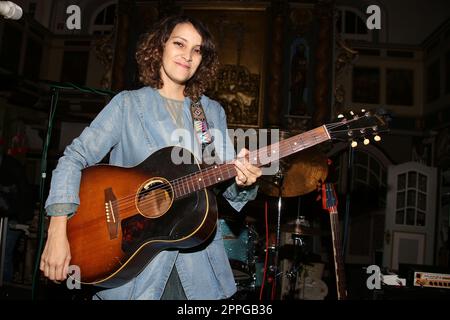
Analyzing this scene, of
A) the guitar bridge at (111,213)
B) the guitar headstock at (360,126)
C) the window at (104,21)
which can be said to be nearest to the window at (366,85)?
the window at (104,21)

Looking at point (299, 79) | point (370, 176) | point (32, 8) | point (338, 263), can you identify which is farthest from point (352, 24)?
point (338, 263)

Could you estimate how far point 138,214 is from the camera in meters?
1.61

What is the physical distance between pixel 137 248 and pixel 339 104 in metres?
7.87

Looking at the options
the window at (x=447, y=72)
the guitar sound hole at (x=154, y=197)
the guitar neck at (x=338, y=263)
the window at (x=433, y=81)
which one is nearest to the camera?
the guitar sound hole at (x=154, y=197)

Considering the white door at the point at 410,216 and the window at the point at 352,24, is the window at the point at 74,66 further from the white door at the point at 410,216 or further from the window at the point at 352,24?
the white door at the point at 410,216

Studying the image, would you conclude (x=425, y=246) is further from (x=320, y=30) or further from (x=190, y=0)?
(x=190, y=0)

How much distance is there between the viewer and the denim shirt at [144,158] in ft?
4.84

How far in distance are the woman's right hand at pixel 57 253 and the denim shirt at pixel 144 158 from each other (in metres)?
0.06

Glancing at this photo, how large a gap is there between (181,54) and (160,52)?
0.17 meters

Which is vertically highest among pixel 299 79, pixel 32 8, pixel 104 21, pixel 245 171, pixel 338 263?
pixel 104 21

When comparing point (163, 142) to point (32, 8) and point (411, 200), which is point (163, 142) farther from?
point (32, 8)

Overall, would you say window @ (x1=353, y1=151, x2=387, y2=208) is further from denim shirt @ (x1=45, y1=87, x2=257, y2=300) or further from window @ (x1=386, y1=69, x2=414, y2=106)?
denim shirt @ (x1=45, y1=87, x2=257, y2=300)

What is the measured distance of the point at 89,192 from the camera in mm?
1622

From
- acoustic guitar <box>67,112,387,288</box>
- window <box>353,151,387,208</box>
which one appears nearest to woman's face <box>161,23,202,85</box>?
acoustic guitar <box>67,112,387,288</box>
